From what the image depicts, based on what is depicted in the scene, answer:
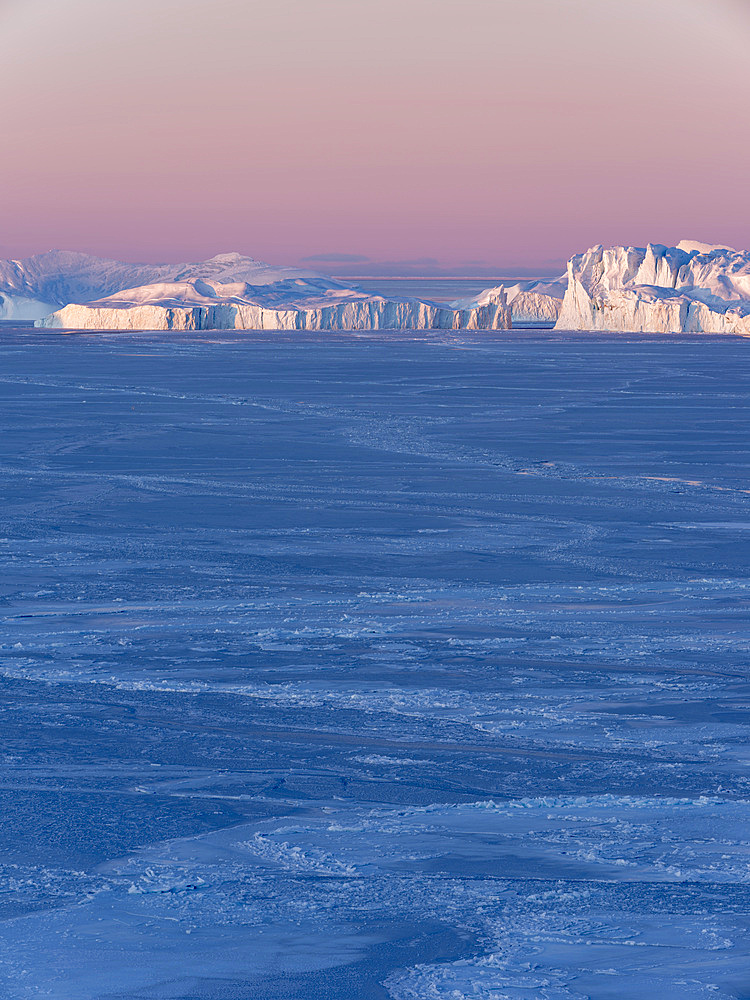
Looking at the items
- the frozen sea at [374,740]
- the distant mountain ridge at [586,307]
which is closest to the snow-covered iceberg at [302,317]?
the distant mountain ridge at [586,307]

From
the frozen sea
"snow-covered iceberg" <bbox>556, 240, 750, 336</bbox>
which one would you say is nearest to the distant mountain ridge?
"snow-covered iceberg" <bbox>556, 240, 750, 336</bbox>

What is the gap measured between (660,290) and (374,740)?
86.0 m

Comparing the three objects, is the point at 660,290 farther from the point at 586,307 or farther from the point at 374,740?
the point at 374,740

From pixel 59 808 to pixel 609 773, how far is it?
5.44ft

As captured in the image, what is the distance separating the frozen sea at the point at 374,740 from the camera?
271cm

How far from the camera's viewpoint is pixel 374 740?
4.01 m

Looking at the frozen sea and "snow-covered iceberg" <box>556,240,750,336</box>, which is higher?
"snow-covered iceberg" <box>556,240,750,336</box>

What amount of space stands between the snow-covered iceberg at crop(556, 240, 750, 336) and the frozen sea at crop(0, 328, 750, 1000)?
69061 mm

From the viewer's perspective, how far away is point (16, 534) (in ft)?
24.7

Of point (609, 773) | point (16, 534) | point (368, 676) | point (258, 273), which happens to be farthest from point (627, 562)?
point (258, 273)

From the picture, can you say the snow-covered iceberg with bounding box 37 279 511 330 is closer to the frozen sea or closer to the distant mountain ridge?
the distant mountain ridge

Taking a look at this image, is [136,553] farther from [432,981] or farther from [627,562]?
[432,981]

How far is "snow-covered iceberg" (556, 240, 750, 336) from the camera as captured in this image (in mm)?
81188

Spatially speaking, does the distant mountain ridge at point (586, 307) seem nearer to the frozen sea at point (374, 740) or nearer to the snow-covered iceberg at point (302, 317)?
the snow-covered iceberg at point (302, 317)
